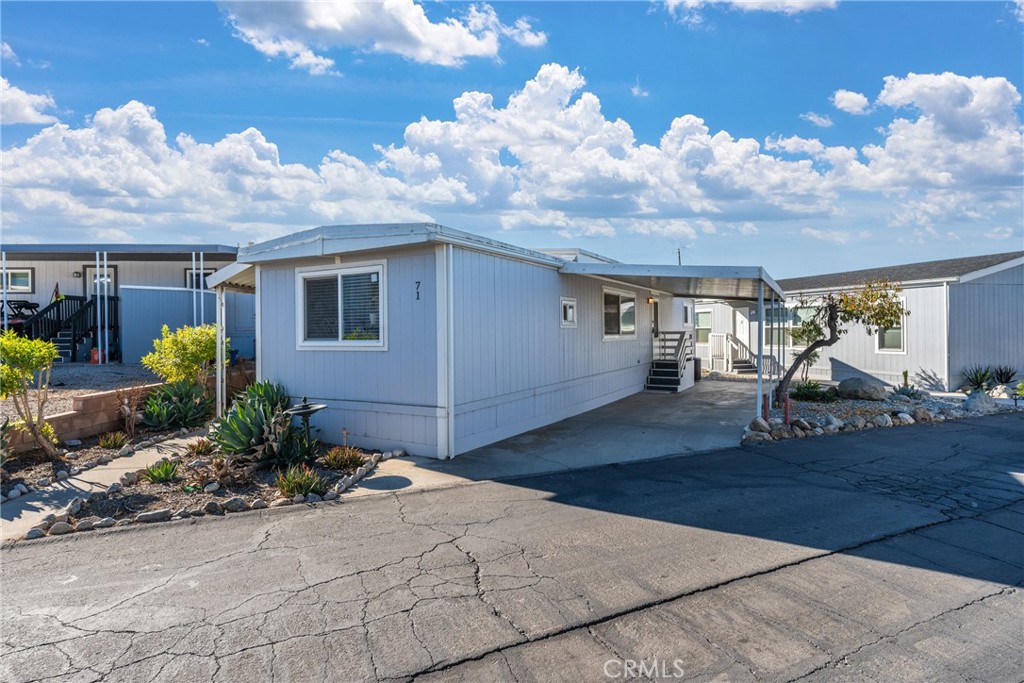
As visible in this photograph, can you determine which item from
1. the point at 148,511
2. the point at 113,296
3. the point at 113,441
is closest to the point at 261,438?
the point at 148,511

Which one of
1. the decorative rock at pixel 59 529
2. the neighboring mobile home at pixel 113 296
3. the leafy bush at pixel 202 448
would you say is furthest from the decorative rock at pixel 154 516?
the neighboring mobile home at pixel 113 296

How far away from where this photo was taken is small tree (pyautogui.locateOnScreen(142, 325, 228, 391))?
10266 mm

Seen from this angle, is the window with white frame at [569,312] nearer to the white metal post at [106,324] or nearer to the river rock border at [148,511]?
the river rock border at [148,511]

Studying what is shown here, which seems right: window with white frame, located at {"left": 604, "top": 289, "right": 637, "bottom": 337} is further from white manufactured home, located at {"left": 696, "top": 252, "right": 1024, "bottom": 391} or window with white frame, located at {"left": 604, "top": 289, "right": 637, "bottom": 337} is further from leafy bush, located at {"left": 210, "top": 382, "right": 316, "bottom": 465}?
leafy bush, located at {"left": 210, "top": 382, "right": 316, "bottom": 465}

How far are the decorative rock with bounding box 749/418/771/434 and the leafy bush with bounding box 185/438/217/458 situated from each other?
774 centimetres

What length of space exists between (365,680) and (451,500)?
3.09 m

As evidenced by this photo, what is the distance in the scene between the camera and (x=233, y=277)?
10.4 meters

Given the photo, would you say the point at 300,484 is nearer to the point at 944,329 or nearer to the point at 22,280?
the point at 944,329

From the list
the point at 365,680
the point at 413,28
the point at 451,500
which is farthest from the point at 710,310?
the point at 365,680

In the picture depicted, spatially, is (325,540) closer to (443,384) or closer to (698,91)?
(443,384)

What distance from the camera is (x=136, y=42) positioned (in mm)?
9320

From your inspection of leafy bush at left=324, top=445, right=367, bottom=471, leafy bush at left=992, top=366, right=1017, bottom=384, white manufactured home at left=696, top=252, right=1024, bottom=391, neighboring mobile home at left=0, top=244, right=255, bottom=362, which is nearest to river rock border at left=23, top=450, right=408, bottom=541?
leafy bush at left=324, top=445, right=367, bottom=471

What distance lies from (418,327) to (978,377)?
14364 millimetres

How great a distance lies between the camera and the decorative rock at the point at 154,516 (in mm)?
5383
